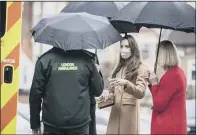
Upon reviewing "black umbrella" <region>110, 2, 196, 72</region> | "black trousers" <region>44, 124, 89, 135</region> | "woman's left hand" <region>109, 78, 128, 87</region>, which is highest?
"black umbrella" <region>110, 2, 196, 72</region>

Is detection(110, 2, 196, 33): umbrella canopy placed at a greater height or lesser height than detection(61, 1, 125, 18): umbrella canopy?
lesser

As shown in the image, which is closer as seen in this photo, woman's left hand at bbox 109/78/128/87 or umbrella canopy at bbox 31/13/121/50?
umbrella canopy at bbox 31/13/121/50

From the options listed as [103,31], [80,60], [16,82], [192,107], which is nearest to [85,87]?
[80,60]

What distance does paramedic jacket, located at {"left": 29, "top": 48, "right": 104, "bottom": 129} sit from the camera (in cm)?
420

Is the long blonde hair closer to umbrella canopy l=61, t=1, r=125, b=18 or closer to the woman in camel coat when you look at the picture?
the woman in camel coat

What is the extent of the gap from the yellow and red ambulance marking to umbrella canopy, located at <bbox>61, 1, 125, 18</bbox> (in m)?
0.73

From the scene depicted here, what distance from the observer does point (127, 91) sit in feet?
15.6

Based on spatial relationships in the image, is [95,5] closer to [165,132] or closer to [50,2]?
[50,2]

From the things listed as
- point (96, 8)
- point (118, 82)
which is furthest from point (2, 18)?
point (96, 8)

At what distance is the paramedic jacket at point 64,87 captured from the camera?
4199 millimetres

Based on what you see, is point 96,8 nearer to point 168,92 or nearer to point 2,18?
point 168,92

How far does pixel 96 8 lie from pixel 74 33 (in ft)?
3.95

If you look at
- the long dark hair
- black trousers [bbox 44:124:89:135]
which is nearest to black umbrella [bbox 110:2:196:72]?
the long dark hair

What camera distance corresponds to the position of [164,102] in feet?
15.9
